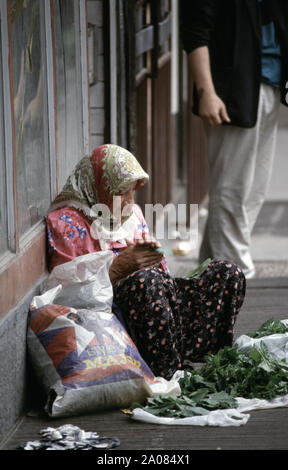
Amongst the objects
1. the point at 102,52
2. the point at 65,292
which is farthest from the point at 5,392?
the point at 102,52

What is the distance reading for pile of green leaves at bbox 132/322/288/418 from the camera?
3.63 m

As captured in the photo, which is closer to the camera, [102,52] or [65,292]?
[65,292]

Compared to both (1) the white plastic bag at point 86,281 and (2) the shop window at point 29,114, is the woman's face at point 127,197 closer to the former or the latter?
(1) the white plastic bag at point 86,281

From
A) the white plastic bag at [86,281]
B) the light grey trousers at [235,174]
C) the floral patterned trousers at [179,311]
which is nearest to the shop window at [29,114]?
the white plastic bag at [86,281]

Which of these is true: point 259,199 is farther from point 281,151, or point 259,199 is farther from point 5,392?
point 281,151

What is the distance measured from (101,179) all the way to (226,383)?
0.99 metres

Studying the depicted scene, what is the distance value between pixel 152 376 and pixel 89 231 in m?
0.66

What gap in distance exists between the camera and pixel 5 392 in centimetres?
342

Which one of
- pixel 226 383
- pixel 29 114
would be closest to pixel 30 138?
pixel 29 114

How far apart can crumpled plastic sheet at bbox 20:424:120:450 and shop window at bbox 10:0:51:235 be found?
2.93 ft

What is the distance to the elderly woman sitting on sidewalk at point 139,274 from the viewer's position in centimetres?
390

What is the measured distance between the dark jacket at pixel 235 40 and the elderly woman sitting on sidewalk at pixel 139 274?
5.78ft
